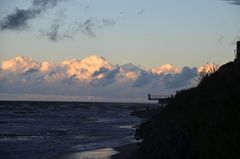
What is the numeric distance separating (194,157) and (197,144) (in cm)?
53

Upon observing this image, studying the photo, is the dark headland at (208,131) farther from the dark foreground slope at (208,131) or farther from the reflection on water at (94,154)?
the reflection on water at (94,154)

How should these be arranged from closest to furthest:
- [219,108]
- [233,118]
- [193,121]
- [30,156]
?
[233,118], [219,108], [193,121], [30,156]

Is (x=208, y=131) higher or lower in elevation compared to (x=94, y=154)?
higher

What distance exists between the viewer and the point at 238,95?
15.5 m

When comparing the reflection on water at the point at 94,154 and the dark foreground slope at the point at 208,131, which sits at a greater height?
the dark foreground slope at the point at 208,131

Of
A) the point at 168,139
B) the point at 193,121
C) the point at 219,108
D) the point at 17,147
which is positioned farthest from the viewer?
the point at 17,147

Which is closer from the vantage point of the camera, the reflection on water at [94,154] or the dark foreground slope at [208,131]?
the dark foreground slope at [208,131]

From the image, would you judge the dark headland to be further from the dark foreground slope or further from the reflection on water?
the reflection on water

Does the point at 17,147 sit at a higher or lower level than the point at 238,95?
lower

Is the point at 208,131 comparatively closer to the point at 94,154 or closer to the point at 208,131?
the point at 208,131

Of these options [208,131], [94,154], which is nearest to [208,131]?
[208,131]

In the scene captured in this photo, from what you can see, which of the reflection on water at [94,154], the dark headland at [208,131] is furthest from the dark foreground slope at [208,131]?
the reflection on water at [94,154]

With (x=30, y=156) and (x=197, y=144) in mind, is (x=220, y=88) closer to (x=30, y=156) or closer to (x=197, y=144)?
(x=197, y=144)

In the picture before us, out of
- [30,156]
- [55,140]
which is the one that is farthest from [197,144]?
[55,140]
